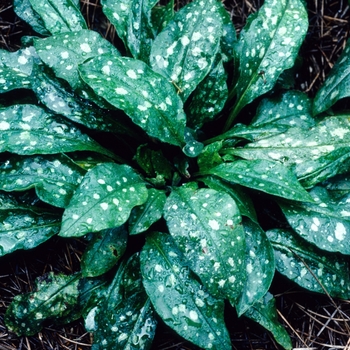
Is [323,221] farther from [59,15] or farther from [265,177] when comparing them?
[59,15]

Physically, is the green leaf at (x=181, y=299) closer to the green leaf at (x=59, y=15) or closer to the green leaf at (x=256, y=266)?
the green leaf at (x=256, y=266)

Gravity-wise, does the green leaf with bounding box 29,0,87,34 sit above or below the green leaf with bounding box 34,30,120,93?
above

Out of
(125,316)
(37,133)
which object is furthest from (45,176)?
(125,316)

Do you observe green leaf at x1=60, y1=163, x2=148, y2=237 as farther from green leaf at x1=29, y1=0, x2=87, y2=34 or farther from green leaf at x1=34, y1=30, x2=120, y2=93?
green leaf at x1=29, y1=0, x2=87, y2=34

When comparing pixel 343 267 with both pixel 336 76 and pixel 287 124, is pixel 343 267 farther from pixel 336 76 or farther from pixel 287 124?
pixel 336 76

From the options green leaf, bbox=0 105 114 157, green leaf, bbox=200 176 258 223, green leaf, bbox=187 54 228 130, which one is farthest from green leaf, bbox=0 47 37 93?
green leaf, bbox=200 176 258 223

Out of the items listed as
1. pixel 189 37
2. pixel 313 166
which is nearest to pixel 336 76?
pixel 313 166

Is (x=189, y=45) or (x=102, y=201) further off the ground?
(x=189, y=45)
